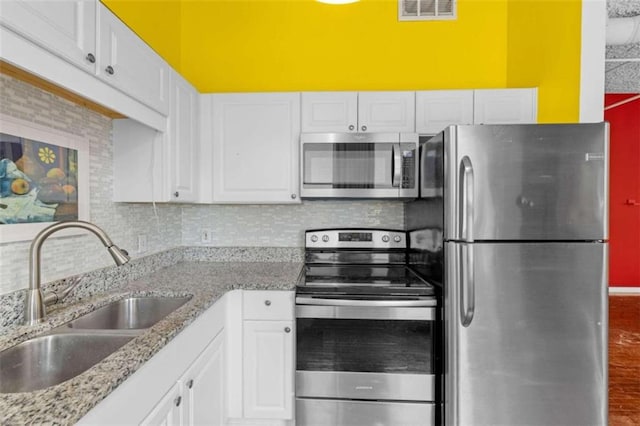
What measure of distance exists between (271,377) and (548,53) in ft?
7.90

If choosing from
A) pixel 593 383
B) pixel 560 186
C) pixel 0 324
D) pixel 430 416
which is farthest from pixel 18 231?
pixel 593 383

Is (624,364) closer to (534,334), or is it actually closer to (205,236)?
(534,334)

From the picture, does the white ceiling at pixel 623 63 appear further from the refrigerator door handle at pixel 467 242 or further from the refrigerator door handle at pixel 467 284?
the refrigerator door handle at pixel 467 284

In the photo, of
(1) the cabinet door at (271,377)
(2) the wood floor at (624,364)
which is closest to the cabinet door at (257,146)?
(1) the cabinet door at (271,377)

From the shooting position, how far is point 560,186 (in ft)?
5.10

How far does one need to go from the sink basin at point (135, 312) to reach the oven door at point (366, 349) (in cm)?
62

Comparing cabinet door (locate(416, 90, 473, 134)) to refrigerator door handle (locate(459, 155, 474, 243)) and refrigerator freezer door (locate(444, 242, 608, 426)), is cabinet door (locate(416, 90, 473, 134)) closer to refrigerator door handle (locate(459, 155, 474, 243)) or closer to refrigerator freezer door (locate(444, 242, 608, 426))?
refrigerator door handle (locate(459, 155, 474, 243))

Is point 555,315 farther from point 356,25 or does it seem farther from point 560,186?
point 356,25

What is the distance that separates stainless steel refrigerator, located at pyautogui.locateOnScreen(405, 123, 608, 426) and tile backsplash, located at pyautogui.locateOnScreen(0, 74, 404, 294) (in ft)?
3.09

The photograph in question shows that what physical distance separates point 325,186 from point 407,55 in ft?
3.86

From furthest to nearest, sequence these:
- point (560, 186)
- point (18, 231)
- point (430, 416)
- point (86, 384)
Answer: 1. point (430, 416)
2. point (560, 186)
3. point (18, 231)
4. point (86, 384)

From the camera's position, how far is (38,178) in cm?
135

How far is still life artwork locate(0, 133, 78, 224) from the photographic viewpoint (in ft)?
3.99

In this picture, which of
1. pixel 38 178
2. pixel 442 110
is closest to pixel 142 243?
pixel 38 178
